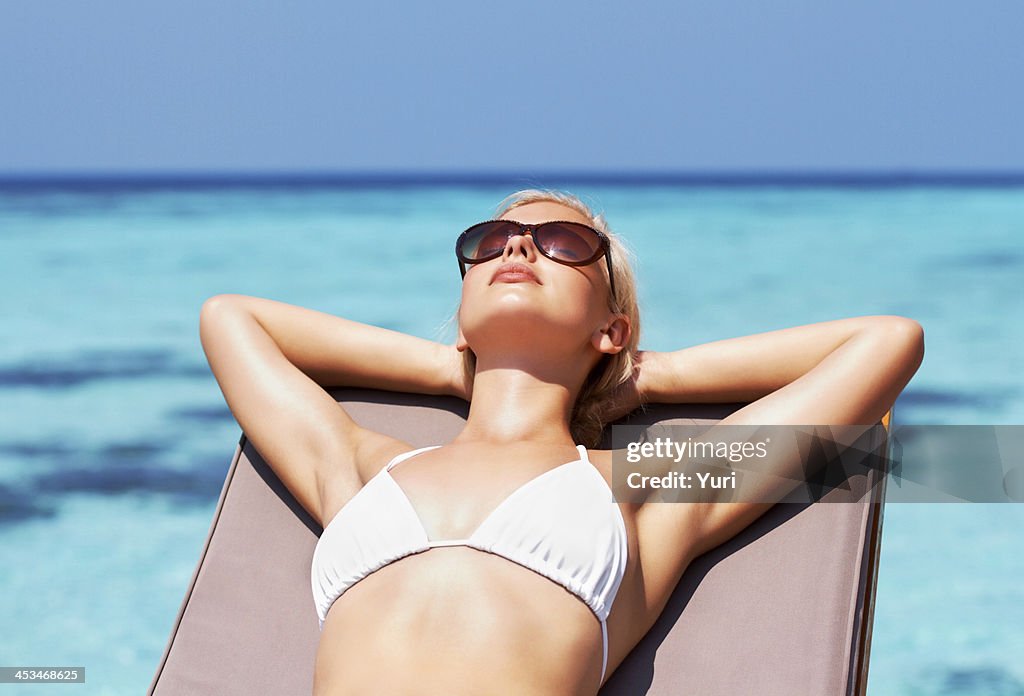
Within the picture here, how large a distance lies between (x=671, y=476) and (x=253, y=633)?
114cm

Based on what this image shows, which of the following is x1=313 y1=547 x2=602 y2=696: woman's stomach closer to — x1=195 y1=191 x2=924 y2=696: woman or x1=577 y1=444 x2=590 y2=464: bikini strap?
x1=195 y1=191 x2=924 y2=696: woman

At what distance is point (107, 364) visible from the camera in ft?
30.4

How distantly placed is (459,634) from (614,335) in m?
1.01

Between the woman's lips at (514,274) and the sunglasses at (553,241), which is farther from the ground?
the sunglasses at (553,241)

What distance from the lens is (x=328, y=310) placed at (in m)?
11.8

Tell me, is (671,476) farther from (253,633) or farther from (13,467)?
(13,467)

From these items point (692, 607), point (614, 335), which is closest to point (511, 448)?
point (614, 335)

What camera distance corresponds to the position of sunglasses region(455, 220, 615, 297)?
9.71 feet

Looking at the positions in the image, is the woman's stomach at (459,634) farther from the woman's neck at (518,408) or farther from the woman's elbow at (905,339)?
the woman's elbow at (905,339)

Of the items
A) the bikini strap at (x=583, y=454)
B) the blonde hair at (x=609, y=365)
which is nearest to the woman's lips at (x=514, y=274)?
the blonde hair at (x=609, y=365)

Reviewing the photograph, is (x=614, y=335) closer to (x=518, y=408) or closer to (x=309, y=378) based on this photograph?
(x=518, y=408)

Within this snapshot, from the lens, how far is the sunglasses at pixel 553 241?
2.96m

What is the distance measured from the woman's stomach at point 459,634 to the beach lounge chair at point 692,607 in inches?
13.5

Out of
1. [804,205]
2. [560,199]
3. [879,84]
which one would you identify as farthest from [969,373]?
[879,84]
